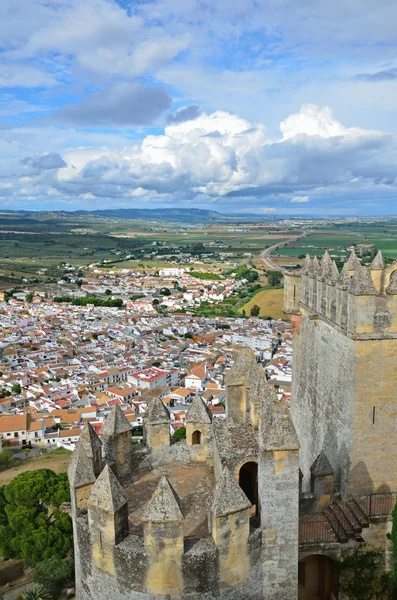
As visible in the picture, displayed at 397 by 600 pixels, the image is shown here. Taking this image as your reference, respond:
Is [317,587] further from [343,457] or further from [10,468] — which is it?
[10,468]

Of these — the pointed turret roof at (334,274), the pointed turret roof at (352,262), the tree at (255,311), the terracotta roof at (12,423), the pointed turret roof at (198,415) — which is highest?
the pointed turret roof at (352,262)

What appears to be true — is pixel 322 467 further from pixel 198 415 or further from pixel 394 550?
pixel 198 415

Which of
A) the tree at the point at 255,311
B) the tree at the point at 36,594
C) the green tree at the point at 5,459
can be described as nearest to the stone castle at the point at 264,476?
the tree at the point at 36,594

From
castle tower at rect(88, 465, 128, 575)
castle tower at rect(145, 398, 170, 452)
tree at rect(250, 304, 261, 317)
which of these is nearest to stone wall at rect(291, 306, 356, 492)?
castle tower at rect(145, 398, 170, 452)

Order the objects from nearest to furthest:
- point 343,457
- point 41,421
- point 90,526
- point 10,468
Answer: point 90,526 < point 343,457 < point 10,468 < point 41,421

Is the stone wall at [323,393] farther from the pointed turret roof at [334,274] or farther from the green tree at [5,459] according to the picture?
the green tree at [5,459]

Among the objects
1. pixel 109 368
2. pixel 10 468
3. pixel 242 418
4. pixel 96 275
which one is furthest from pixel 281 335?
pixel 96 275

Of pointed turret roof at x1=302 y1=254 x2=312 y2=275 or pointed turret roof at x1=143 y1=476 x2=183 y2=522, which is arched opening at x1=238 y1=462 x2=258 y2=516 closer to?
pointed turret roof at x1=143 y1=476 x2=183 y2=522

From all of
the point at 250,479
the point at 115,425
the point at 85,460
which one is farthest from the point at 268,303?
the point at 85,460
